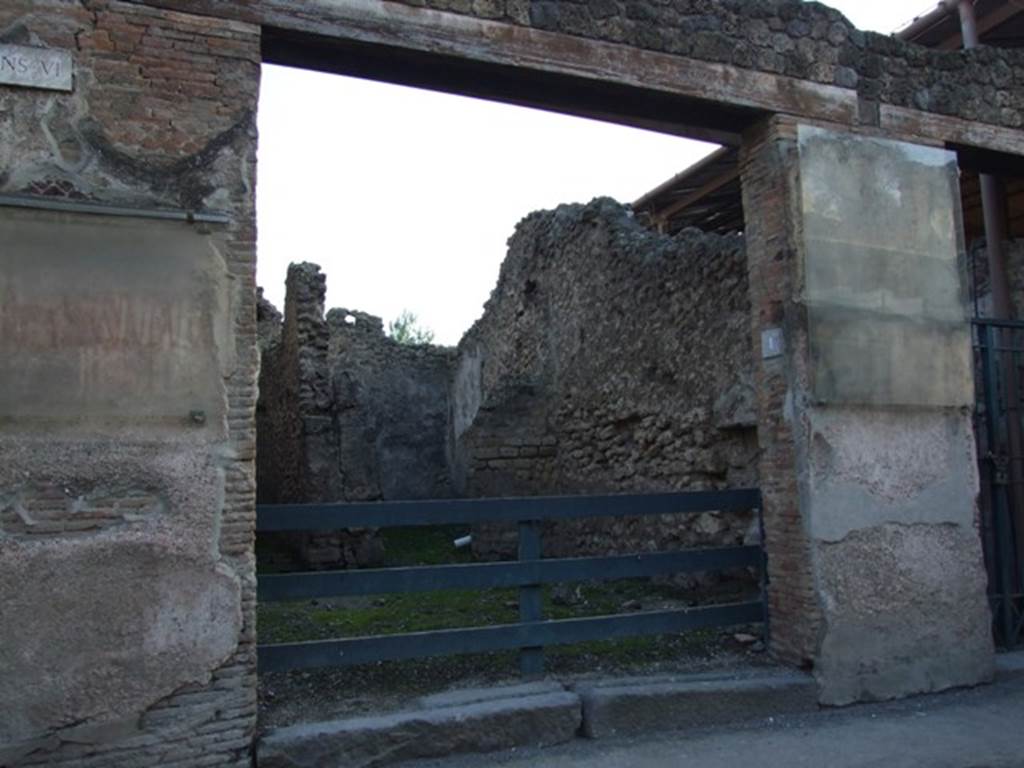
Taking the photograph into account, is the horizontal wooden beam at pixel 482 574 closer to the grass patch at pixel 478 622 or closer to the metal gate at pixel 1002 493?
the grass patch at pixel 478 622

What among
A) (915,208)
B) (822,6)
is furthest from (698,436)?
(822,6)

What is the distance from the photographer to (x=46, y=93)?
3.83 m

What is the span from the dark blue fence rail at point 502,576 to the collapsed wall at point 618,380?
6.21ft

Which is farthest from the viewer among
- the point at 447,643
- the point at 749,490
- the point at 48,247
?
the point at 749,490

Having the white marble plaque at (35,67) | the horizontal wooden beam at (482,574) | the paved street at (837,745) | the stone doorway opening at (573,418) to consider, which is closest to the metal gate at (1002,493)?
the paved street at (837,745)

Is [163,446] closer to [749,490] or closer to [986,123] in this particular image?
[749,490]

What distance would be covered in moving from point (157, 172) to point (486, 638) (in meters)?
2.76

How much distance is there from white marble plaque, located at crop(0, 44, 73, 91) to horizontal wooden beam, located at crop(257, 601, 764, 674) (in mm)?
2630

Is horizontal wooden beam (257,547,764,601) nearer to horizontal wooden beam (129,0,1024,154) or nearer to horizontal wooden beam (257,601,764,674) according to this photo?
horizontal wooden beam (257,601,764,674)

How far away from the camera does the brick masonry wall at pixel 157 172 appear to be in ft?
12.0

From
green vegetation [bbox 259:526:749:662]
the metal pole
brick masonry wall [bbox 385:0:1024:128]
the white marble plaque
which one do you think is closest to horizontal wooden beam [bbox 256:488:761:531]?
green vegetation [bbox 259:526:749:662]

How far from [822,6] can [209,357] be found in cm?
418

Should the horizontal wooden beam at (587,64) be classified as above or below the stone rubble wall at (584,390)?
above

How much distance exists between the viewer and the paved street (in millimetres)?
4137
